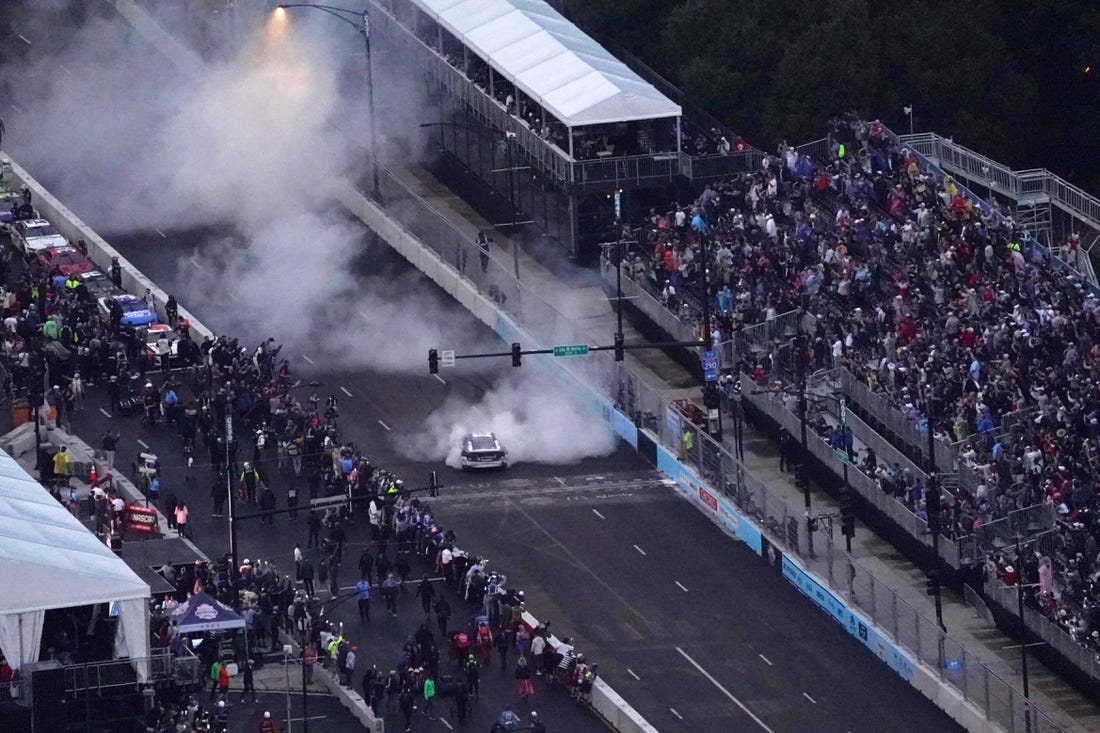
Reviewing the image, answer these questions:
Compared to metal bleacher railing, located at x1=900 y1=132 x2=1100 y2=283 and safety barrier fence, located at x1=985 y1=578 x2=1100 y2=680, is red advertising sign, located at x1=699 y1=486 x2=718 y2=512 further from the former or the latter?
metal bleacher railing, located at x1=900 y1=132 x2=1100 y2=283

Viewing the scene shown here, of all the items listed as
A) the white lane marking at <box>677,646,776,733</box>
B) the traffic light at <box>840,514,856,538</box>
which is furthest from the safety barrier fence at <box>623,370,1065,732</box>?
the white lane marking at <box>677,646,776,733</box>

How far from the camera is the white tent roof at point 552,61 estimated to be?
9938cm

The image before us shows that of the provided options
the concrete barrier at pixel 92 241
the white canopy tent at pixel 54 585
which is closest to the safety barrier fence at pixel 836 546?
the concrete barrier at pixel 92 241

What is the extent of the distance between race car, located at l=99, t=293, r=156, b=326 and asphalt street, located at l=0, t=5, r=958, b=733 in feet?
13.0

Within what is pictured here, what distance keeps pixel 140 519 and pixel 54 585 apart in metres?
10.2

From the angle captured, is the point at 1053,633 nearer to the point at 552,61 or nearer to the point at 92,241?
the point at 552,61

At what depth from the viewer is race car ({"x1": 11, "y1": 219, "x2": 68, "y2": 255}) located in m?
98.6

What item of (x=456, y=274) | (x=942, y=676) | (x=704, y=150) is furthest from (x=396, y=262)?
(x=942, y=676)

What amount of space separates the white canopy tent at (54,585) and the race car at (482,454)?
14.3 m

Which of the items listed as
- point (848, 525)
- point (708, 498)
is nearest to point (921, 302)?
point (708, 498)

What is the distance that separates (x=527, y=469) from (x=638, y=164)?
14.1 m

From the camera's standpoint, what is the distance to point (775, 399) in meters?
87.2

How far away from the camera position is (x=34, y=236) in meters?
99.2

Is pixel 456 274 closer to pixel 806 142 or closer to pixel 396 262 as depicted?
pixel 396 262
